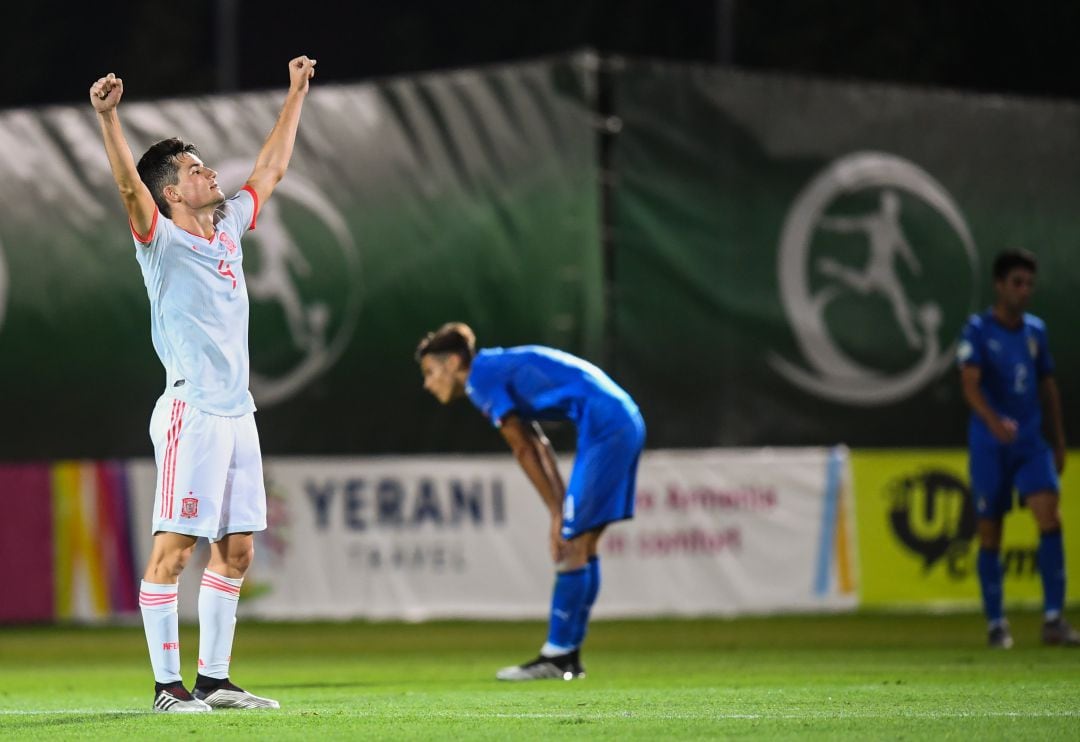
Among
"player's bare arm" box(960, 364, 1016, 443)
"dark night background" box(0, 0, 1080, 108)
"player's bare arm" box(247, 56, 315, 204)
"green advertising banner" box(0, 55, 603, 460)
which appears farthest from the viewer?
"dark night background" box(0, 0, 1080, 108)

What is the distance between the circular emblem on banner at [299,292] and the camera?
46.0 feet

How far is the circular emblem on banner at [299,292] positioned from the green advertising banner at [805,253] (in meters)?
2.27

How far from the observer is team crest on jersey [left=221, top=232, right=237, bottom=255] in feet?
21.6

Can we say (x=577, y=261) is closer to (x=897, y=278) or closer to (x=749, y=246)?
(x=749, y=246)

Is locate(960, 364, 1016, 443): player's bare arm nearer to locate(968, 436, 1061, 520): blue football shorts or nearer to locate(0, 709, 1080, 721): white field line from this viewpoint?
locate(968, 436, 1061, 520): blue football shorts

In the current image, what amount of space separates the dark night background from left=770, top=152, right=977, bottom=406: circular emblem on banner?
530 cm

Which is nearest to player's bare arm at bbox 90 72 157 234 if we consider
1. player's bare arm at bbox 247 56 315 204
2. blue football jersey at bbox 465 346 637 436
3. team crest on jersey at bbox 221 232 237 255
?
team crest on jersey at bbox 221 232 237 255

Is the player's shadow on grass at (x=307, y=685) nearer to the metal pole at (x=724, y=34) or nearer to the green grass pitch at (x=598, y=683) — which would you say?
the green grass pitch at (x=598, y=683)

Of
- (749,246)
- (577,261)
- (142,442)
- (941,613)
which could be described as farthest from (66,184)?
(941,613)

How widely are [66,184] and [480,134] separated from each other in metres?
3.63

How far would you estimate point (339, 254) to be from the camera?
14039mm

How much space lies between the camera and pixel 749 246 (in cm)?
1391

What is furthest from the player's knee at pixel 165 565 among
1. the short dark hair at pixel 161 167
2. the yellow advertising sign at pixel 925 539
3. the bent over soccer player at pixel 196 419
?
the yellow advertising sign at pixel 925 539

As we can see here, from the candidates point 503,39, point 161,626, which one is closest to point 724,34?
point 503,39
